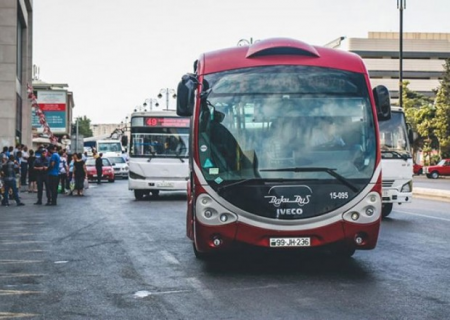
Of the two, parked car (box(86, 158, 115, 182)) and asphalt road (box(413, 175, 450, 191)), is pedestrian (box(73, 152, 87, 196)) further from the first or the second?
asphalt road (box(413, 175, 450, 191))

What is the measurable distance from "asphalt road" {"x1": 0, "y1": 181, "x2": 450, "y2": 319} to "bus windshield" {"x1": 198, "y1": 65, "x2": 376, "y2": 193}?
125 centimetres

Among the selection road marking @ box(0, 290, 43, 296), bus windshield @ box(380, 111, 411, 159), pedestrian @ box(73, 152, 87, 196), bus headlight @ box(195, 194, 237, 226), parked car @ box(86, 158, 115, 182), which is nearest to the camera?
road marking @ box(0, 290, 43, 296)

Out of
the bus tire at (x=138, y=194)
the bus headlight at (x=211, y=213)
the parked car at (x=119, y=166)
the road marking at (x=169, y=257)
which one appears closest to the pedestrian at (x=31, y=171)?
the bus tire at (x=138, y=194)

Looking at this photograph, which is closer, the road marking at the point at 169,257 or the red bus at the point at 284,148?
the red bus at the point at 284,148

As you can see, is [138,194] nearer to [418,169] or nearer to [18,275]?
[18,275]

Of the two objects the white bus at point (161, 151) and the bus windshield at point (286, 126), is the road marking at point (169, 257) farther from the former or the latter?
the white bus at point (161, 151)

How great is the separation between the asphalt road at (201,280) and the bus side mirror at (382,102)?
1.97 meters

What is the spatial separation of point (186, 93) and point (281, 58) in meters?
1.31

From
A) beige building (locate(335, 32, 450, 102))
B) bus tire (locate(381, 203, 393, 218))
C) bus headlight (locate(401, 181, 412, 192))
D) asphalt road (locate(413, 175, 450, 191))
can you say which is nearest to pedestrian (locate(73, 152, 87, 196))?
bus tire (locate(381, 203, 393, 218))

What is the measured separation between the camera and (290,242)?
9.30 meters

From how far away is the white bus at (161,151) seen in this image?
1025 inches

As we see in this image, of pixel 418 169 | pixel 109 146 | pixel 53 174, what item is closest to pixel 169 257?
pixel 53 174

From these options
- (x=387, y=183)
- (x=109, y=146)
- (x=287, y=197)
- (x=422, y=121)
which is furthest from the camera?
(x=109, y=146)

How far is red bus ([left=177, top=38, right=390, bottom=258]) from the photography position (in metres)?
9.30
